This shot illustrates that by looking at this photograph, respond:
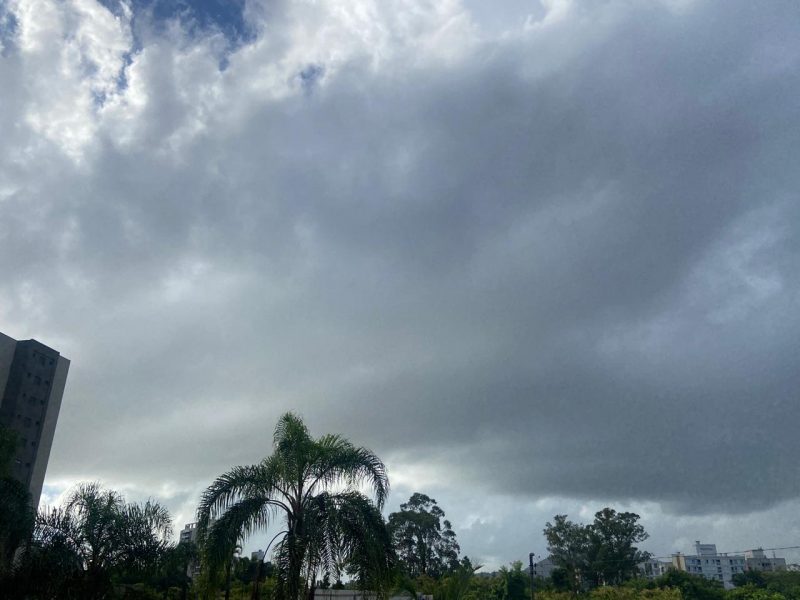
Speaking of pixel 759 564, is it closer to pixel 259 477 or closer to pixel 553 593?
pixel 553 593

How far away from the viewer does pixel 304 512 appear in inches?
711

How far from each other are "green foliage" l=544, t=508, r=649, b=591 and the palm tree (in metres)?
64.5

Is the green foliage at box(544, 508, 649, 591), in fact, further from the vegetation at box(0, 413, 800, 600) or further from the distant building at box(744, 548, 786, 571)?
the distant building at box(744, 548, 786, 571)

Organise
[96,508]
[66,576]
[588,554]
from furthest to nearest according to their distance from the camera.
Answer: [588,554]
[96,508]
[66,576]

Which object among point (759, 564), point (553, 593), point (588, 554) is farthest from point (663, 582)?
point (759, 564)

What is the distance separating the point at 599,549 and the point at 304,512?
6969 centimetres

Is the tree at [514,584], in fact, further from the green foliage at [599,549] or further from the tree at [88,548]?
the tree at [88,548]

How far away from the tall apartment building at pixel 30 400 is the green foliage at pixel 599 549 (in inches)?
2059

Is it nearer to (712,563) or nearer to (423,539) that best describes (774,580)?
(423,539)

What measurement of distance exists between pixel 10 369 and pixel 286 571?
173ft

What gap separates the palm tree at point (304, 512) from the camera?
17.3 metres

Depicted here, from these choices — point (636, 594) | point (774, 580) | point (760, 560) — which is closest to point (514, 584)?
point (636, 594)

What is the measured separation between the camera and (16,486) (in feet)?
79.8

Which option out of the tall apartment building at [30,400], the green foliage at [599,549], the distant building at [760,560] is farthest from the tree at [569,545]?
the distant building at [760,560]
